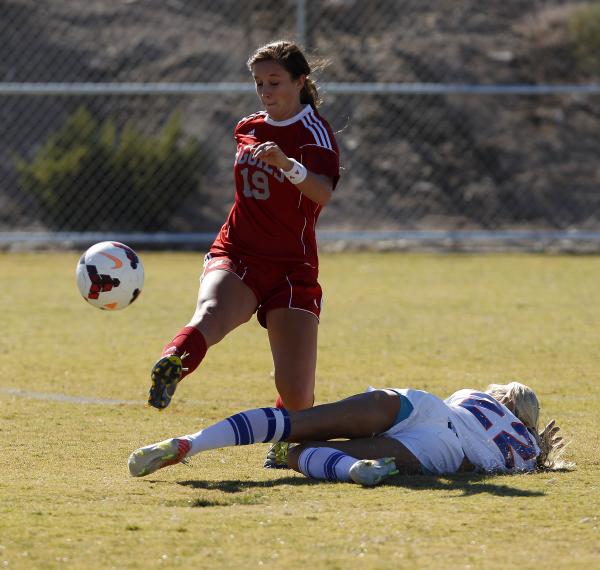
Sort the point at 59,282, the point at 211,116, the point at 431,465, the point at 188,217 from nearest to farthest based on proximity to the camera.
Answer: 1. the point at 431,465
2. the point at 59,282
3. the point at 188,217
4. the point at 211,116

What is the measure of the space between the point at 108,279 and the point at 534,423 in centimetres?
228

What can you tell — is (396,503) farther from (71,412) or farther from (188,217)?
(188,217)

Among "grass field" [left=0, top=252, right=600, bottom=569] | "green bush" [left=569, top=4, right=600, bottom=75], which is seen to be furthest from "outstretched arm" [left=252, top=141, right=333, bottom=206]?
"green bush" [left=569, top=4, right=600, bottom=75]

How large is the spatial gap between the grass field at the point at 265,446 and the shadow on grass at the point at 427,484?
0.6 inches

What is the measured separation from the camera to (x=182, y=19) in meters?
21.2

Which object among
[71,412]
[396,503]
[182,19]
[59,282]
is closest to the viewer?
[396,503]

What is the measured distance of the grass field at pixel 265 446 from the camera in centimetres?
377

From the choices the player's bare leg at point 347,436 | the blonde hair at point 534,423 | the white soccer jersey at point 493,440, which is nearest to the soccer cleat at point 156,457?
the player's bare leg at point 347,436

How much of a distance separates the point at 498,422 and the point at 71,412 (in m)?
2.53

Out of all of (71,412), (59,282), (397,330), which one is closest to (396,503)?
(71,412)

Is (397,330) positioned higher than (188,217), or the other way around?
(188,217)

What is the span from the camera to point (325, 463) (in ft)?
15.7

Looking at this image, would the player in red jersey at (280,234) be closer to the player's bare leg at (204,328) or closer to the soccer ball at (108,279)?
the player's bare leg at (204,328)

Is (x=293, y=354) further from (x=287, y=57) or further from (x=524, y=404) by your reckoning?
(x=287, y=57)
